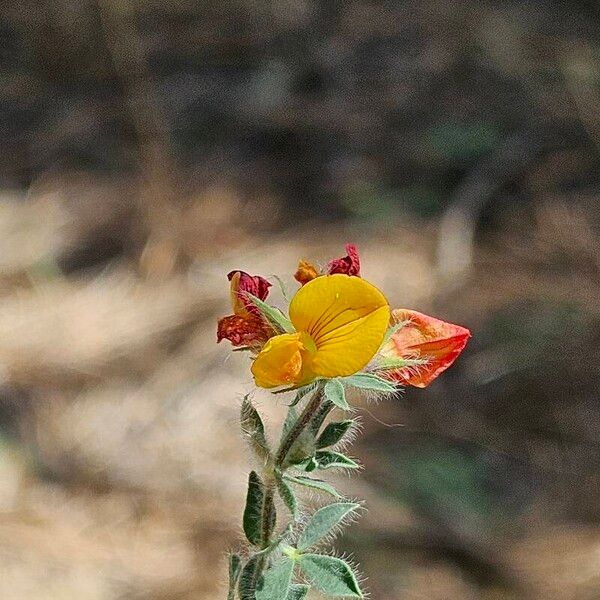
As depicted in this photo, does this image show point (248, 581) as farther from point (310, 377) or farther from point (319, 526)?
point (310, 377)

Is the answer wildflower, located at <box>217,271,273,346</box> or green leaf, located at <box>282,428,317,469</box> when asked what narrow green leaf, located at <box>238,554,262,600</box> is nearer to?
green leaf, located at <box>282,428,317,469</box>

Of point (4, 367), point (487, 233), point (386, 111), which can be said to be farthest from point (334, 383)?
point (386, 111)

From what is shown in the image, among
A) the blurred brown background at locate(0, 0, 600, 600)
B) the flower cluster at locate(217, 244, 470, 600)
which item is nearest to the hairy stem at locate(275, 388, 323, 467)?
the flower cluster at locate(217, 244, 470, 600)

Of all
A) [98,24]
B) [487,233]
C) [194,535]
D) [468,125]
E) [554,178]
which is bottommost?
[194,535]

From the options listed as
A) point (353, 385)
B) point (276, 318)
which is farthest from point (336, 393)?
point (276, 318)

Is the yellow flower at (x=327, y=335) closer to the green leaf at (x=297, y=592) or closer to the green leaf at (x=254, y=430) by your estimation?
the green leaf at (x=254, y=430)

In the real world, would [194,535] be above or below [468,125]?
below

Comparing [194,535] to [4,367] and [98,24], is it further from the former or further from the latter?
[98,24]
